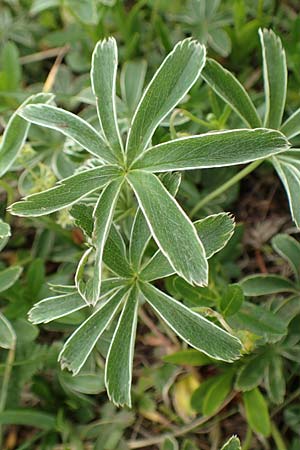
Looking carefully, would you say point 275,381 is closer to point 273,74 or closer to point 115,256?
point 115,256

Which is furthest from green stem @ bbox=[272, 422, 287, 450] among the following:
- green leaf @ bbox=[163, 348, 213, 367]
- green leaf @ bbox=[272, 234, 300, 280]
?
green leaf @ bbox=[272, 234, 300, 280]

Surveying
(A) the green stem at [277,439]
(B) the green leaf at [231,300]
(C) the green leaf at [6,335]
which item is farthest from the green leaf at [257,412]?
(C) the green leaf at [6,335]

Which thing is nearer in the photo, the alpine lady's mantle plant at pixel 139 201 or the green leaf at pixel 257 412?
the alpine lady's mantle plant at pixel 139 201

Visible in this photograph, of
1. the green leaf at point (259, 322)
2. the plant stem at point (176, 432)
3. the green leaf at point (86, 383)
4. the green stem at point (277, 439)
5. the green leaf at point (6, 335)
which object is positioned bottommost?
the green stem at point (277, 439)

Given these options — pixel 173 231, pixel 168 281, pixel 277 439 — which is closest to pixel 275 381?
pixel 277 439

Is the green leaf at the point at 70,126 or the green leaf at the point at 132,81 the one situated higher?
the green leaf at the point at 132,81

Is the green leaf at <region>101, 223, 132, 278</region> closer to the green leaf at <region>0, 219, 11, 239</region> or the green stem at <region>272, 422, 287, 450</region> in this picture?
the green leaf at <region>0, 219, 11, 239</region>

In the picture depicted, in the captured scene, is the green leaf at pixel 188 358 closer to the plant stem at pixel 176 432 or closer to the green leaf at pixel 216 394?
the green leaf at pixel 216 394

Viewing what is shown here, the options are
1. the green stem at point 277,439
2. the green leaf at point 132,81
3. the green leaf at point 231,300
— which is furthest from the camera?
the green leaf at point 132,81
